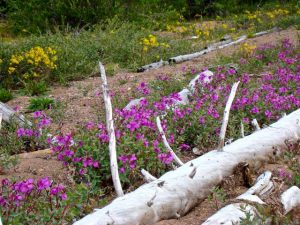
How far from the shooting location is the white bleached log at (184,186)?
12.1 ft

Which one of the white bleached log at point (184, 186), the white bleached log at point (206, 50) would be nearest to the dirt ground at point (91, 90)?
the white bleached log at point (206, 50)

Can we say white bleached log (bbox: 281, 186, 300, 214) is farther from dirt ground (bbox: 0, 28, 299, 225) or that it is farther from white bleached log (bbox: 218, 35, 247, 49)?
white bleached log (bbox: 218, 35, 247, 49)

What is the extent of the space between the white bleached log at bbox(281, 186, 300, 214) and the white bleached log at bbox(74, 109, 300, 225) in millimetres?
592

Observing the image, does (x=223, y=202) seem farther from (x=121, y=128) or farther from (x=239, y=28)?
(x=239, y=28)

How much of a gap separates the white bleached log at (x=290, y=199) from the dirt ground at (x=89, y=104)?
492 millimetres

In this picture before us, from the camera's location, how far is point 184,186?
4188mm

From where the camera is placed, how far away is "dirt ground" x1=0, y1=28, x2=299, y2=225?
455cm

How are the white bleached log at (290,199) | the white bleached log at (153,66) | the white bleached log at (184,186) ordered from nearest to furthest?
the white bleached log at (184,186) → the white bleached log at (290,199) → the white bleached log at (153,66)

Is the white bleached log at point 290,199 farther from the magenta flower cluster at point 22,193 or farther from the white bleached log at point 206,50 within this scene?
the white bleached log at point 206,50

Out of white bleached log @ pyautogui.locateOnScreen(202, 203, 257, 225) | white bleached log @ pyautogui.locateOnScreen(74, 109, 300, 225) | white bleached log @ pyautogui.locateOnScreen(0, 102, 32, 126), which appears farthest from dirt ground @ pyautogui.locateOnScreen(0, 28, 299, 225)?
white bleached log @ pyautogui.locateOnScreen(0, 102, 32, 126)

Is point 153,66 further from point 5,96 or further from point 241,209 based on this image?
point 241,209

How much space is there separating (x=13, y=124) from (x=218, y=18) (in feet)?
41.5

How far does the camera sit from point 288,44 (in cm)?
1055

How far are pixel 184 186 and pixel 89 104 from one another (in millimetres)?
4106
